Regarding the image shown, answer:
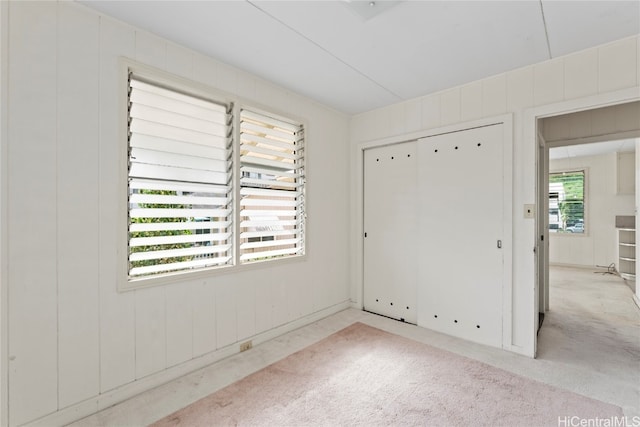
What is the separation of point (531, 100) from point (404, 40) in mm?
1276

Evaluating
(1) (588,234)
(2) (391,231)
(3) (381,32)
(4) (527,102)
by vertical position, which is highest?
(3) (381,32)

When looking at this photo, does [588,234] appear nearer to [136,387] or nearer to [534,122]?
[534,122]

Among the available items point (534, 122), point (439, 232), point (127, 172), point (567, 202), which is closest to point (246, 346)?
point (127, 172)

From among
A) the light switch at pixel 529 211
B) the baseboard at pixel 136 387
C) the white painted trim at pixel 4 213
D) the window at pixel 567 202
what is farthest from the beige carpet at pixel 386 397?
the window at pixel 567 202

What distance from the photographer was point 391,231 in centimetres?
348

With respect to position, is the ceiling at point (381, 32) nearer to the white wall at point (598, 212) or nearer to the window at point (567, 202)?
the white wall at point (598, 212)

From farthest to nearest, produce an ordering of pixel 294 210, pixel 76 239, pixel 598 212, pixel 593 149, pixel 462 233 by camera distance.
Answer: pixel 598 212 → pixel 593 149 → pixel 294 210 → pixel 462 233 → pixel 76 239

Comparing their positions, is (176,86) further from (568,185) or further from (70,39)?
(568,185)

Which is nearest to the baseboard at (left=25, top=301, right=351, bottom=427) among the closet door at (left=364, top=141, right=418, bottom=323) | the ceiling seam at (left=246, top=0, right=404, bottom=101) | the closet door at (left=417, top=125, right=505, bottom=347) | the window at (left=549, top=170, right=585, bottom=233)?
the closet door at (left=364, top=141, right=418, bottom=323)

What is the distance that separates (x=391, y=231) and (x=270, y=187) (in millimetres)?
1512

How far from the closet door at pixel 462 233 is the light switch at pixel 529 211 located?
7.3 inches

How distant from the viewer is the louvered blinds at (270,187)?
106 inches

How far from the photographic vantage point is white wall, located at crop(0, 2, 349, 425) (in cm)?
158

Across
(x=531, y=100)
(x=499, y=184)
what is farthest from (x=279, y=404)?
(x=531, y=100)
